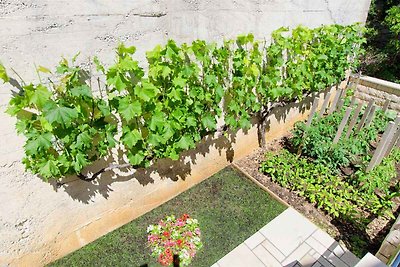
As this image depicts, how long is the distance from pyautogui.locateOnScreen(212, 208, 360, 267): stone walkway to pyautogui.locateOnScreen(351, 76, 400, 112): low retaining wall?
3.70 meters

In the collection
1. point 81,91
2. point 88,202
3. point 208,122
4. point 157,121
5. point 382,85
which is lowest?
point 88,202

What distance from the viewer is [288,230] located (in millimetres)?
3248

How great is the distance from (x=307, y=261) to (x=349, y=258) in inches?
19.0

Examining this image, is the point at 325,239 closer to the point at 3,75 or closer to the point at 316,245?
the point at 316,245

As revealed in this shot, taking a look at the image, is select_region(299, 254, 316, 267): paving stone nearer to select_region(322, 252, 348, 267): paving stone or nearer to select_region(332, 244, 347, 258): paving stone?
select_region(322, 252, 348, 267): paving stone

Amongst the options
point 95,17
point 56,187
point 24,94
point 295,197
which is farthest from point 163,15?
point 295,197

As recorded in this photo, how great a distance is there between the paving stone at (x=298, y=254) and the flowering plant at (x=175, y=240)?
1077mm

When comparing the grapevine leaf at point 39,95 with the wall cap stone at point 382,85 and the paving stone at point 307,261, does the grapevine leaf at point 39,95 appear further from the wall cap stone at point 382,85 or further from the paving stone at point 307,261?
the wall cap stone at point 382,85

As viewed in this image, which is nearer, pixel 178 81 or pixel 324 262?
pixel 178 81

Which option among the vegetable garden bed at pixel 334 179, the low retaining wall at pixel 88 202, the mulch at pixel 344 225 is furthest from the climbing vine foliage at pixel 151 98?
the mulch at pixel 344 225

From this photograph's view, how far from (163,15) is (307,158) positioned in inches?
126

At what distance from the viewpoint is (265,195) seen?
375 centimetres

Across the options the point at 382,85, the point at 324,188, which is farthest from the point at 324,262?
the point at 382,85

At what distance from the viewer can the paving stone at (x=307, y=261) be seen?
2.86m
